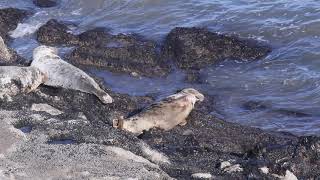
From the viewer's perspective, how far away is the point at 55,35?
1302 cm

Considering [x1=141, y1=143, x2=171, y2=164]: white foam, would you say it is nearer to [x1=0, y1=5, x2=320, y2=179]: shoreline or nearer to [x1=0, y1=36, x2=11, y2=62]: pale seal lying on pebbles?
[x1=0, y1=5, x2=320, y2=179]: shoreline

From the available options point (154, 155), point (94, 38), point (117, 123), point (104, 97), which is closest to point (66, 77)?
point (104, 97)

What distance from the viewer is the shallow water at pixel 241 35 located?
9.85m

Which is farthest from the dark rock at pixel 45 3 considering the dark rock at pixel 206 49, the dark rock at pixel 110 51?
the dark rock at pixel 206 49

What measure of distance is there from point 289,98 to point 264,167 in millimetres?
3729

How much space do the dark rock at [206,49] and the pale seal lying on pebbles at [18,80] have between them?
3.18 m

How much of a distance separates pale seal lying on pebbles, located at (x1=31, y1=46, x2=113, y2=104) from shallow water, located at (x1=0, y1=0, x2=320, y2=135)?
45.9 inches

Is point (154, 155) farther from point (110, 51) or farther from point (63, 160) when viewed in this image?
point (110, 51)

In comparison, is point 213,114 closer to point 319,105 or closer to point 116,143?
point 319,105

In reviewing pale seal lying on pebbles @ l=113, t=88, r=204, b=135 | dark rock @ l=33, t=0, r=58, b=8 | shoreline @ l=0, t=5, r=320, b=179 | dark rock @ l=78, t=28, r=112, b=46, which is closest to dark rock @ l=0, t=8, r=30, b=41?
dark rock @ l=33, t=0, r=58, b=8

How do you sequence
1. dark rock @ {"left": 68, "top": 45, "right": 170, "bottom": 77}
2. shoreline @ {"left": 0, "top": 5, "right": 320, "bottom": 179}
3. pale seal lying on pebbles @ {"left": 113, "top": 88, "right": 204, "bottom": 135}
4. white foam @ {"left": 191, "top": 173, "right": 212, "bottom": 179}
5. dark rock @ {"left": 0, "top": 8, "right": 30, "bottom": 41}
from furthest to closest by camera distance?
dark rock @ {"left": 0, "top": 8, "right": 30, "bottom": 41}, dark rock @ {"left": 68, "top": 45, "right": 170, "bottom": 77}, pale seal lying on pebbles @ {"left": 113, "top": 88, "right": 204, "bottom": 135}, white foam @ {"left": 191, "top": 173, "right": 212, "bottom": 179}, shoreline @ {"left": 0, "top": 5, "right": 320, "bottom": 179}

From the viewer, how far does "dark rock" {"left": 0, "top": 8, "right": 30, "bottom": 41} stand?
1382 cm

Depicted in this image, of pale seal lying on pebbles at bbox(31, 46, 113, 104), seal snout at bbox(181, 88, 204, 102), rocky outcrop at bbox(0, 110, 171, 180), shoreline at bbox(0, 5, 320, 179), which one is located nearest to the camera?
rocky outcrop at bbox(0, 110, 171, 180)

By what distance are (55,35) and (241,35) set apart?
13.6ft
